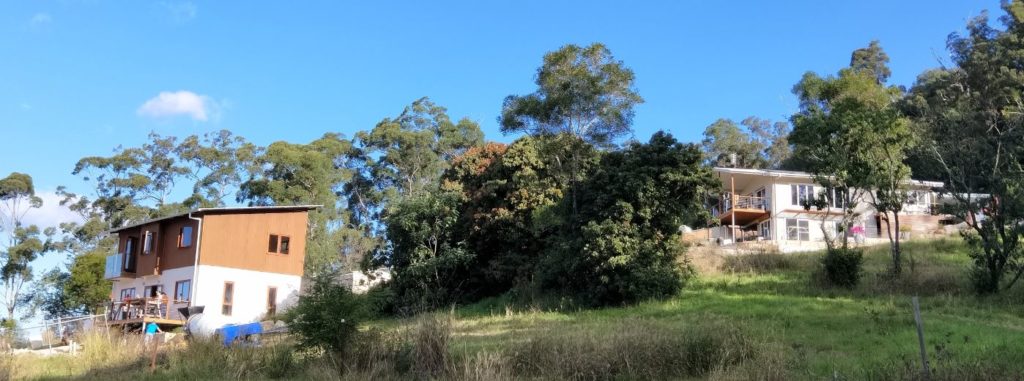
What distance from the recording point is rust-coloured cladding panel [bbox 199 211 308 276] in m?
34.9

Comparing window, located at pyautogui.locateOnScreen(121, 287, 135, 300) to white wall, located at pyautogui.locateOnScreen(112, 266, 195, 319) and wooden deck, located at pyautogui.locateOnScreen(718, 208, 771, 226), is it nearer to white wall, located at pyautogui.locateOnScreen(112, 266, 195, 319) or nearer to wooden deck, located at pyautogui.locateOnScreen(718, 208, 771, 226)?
white wall, located at pyautogui.locateOnScreen(112, 266, 195, 319)

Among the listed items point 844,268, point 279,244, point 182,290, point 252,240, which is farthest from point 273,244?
point 844,268

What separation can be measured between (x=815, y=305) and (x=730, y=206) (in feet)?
87.7

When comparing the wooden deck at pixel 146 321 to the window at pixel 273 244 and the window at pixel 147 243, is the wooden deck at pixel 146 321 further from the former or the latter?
the window at pixel 147 243

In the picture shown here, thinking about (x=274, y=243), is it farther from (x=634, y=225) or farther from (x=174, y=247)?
(x=634, y=225)

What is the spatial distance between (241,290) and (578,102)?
18.6m

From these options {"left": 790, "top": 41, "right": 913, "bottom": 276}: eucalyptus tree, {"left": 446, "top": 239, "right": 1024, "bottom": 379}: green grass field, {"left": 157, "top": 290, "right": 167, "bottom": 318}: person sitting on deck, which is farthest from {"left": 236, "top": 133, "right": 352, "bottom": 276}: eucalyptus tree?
{"left": 790, "top": 41, "right": 913, "bottom": 276}: eucalyptus tree

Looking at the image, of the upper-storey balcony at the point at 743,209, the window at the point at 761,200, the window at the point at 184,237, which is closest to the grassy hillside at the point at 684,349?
the window at the point at 184,237

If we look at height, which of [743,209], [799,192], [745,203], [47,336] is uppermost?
[799,192]

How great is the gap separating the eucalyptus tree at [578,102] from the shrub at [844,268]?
8472 millimetres

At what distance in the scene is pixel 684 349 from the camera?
11445mm

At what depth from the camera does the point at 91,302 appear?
150ft

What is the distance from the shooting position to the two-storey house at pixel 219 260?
34.3 m

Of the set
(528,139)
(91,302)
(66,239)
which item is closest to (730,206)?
(528,139)
